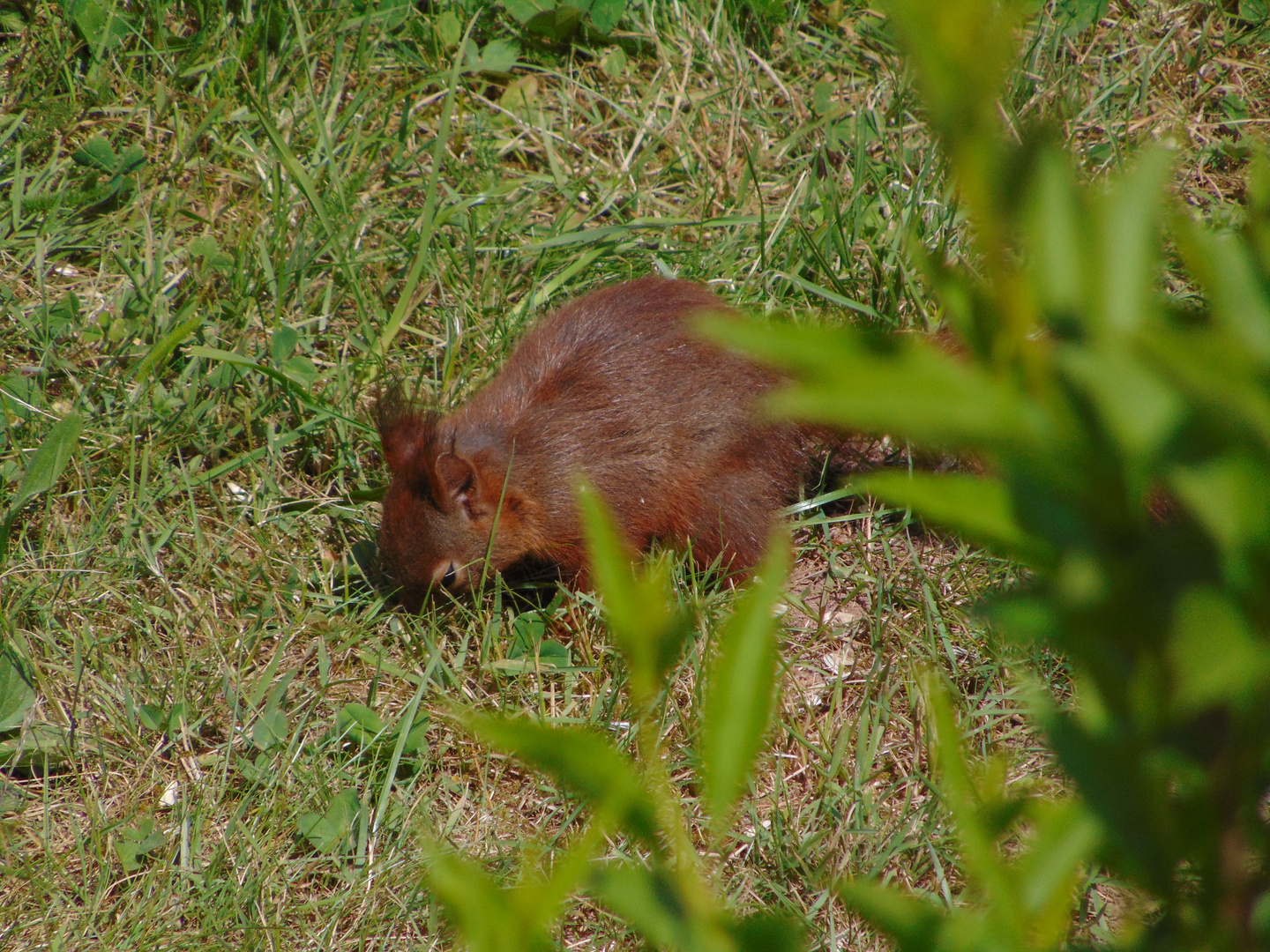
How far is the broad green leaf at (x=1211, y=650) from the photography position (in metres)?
0.39

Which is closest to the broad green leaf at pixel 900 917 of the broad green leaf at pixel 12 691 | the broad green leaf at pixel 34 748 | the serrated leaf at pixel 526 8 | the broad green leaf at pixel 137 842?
the broad green leaf at pixel 137 842

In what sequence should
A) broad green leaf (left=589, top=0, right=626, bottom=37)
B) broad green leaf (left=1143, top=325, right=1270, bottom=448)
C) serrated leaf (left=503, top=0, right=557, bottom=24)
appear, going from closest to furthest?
broad green leaf (left=1143, top=325, right=1270, bottom=448)
broad green leaf (left=589, top=0, right=626, bottom=37)
serrated leaf (left=503, top=0, right=557, bottom=24)

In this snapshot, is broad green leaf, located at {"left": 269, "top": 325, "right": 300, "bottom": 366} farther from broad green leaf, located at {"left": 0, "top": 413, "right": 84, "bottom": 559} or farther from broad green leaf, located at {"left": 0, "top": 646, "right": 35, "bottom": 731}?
broad green leaf, located at {"left": 0, "top": 646, "right": 35, "bottom": 731}

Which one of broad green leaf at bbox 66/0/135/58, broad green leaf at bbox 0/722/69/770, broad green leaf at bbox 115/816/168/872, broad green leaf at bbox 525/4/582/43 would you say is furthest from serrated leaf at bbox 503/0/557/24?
broad green leaf at bbox 115/816/168/872

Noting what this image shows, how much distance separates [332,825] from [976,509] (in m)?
2.49

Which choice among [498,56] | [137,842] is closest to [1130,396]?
[137,842]

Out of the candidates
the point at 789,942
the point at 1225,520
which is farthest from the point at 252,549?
the point at 1225,520

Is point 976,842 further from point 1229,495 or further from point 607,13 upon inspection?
point 607,13

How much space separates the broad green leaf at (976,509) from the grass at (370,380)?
2.04 metres

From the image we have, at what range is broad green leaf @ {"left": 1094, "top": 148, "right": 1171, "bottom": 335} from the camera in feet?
1.43

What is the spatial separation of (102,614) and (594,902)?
158 cm

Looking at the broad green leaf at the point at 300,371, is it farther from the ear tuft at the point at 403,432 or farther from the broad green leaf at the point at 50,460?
the broad green leaf at the point at 50,460

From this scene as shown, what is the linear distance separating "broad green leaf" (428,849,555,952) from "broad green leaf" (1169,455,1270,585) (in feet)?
1.11

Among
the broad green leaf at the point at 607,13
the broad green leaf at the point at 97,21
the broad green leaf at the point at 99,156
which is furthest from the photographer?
the broad green leaf at the point at 607,13
